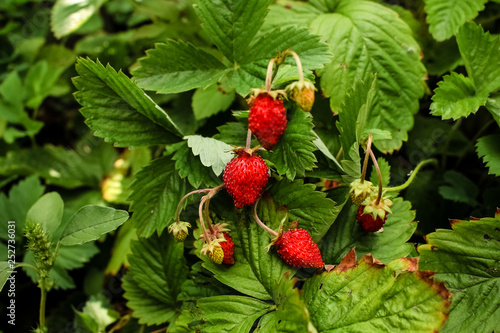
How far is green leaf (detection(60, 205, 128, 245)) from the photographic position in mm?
1012

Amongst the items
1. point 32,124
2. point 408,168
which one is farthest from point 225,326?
point 32,124

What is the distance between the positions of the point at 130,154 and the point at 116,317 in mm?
719

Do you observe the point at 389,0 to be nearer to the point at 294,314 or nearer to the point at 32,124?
the point at 294,314

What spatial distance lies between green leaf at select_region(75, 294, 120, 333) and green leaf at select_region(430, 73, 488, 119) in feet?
3.87

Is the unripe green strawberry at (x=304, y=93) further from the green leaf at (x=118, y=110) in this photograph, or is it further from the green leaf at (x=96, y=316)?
the green leaf at (x=96, y=316)

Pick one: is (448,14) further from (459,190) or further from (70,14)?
(70,14)

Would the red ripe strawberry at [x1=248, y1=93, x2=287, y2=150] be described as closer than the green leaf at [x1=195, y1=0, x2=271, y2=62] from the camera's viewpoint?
Yes

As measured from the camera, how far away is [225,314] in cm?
94

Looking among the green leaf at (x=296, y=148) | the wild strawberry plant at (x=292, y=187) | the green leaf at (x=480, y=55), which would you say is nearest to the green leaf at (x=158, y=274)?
the wild strawberry plant at (x=292, y=187)

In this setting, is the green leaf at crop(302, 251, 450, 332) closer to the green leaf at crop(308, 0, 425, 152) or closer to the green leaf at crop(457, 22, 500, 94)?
the green leaf at crop(308, 0, 425, 152)

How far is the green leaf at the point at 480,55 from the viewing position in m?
1.17

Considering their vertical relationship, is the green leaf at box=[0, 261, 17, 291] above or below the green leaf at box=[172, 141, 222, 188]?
below

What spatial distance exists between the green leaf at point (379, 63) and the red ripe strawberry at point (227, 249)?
1.79 ft

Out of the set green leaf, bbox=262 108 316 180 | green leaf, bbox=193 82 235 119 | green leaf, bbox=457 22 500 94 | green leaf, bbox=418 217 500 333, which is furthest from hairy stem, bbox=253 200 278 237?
green leaf, bbox=457 22 500 94
